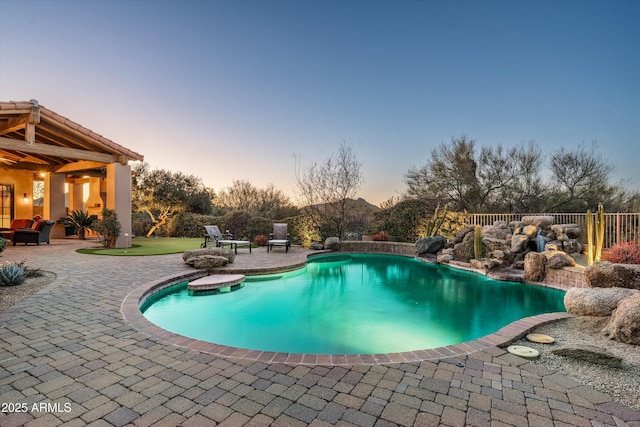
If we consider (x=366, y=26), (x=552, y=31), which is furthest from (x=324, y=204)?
(x=552, y=31)

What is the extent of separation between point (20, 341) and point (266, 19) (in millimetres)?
9929

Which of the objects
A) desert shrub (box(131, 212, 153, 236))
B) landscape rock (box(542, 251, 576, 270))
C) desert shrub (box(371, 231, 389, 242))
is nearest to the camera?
landscape rock (box(542, 251, 576, 270))

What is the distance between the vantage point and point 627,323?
3.23 metres

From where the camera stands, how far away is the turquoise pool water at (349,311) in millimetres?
4193

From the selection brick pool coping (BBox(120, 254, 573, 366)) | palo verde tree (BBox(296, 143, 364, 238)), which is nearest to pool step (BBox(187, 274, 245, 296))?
brick pool coping (BBox(120, 254, 573, 366))

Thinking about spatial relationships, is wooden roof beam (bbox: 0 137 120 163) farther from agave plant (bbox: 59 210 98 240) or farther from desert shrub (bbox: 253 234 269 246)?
desert shrub (bbox: 253 234 269 246)

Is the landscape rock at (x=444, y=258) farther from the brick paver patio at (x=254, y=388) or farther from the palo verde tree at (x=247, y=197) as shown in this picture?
the palo verde tree at (x=247, y=197)

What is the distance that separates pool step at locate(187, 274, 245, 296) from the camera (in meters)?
6.13

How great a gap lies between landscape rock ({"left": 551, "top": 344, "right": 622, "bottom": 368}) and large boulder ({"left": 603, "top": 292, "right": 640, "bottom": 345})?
884mm

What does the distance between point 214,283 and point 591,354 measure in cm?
587

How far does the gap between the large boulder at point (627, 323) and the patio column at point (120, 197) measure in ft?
41.7

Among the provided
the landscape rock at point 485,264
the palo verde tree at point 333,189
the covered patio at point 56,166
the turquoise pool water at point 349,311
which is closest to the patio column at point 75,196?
the covered patio at point 56,166

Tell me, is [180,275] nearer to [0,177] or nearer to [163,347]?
[163,347]

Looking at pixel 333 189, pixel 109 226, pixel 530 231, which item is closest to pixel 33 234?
pixel 109 226
